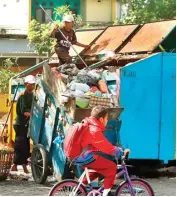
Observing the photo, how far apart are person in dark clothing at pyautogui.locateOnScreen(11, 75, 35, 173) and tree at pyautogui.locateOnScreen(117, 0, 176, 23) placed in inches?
393

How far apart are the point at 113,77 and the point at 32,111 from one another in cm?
128

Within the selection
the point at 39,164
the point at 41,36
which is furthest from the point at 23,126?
the point at 41,36

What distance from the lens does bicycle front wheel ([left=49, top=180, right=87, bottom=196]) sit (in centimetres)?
606

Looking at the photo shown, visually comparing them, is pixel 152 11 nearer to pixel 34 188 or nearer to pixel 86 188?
pixel 34 188

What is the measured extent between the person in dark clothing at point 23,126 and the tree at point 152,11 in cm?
999

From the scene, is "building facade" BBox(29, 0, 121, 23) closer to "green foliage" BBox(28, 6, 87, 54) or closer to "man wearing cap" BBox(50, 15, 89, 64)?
"green foliage" BBox(28, 6, 87, 54)

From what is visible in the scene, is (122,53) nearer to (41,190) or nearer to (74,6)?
(41,190)

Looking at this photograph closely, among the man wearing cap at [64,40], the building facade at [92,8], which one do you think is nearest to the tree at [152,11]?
the building facade at [92,8]

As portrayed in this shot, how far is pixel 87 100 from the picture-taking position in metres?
7.54

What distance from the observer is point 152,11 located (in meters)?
18.8

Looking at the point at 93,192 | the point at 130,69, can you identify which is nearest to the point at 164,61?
the point at 130,69

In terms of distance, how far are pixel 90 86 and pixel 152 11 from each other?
442 inches

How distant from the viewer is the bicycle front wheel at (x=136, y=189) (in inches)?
241

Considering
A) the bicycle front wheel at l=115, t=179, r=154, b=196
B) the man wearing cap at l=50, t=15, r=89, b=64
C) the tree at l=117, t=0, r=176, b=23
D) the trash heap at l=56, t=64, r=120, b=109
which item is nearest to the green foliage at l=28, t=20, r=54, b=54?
the tree at l=117, t=0, r=176, b=23
